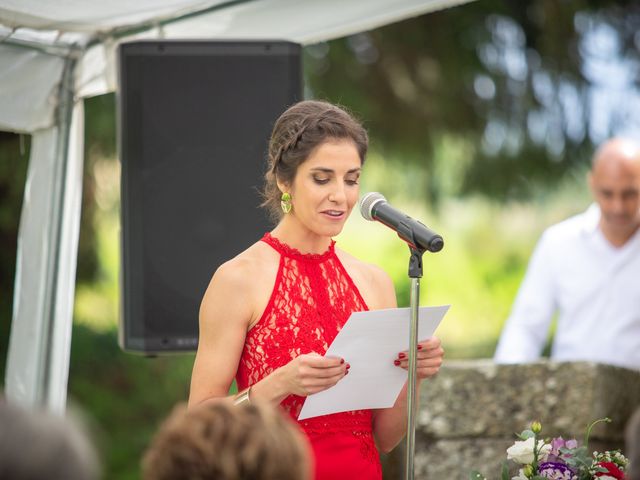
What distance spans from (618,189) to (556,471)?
9.08 feet

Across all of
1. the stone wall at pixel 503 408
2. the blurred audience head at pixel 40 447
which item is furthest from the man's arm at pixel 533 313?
the blurred audience head at pixel 40 447

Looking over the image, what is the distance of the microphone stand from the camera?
225 cm

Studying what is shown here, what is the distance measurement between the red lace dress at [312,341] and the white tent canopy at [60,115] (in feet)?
3.99

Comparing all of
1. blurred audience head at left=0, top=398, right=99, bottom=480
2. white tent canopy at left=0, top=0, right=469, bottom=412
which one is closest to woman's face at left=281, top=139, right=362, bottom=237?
white tent canopy at left=0, top=0, right=469, bottom=412

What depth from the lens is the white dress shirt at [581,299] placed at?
4848mm

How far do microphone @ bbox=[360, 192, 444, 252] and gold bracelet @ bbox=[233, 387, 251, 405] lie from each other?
48cm

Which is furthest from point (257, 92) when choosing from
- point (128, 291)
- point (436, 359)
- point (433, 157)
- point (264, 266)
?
point (433, 157)

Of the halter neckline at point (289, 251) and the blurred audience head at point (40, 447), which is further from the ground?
the halter neckline at point (289, 251)

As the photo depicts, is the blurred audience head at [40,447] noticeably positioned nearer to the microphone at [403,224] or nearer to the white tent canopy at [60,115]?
the microphone at [403,224]

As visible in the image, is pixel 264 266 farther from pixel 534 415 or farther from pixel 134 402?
pixel 134 402

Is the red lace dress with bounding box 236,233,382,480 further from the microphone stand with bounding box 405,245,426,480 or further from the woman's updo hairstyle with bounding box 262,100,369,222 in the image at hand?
the microphone stand with bounding box 405,245,426,480

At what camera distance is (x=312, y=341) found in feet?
8.23

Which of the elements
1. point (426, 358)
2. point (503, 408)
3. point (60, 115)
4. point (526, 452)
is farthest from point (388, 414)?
point (503, 408)

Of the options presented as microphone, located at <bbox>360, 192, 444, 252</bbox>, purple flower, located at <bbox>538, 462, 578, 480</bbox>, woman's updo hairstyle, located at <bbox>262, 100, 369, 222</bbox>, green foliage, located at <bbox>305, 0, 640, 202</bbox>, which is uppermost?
green foliage, located at <bbox>305, 0, 640, 202</bbox>
